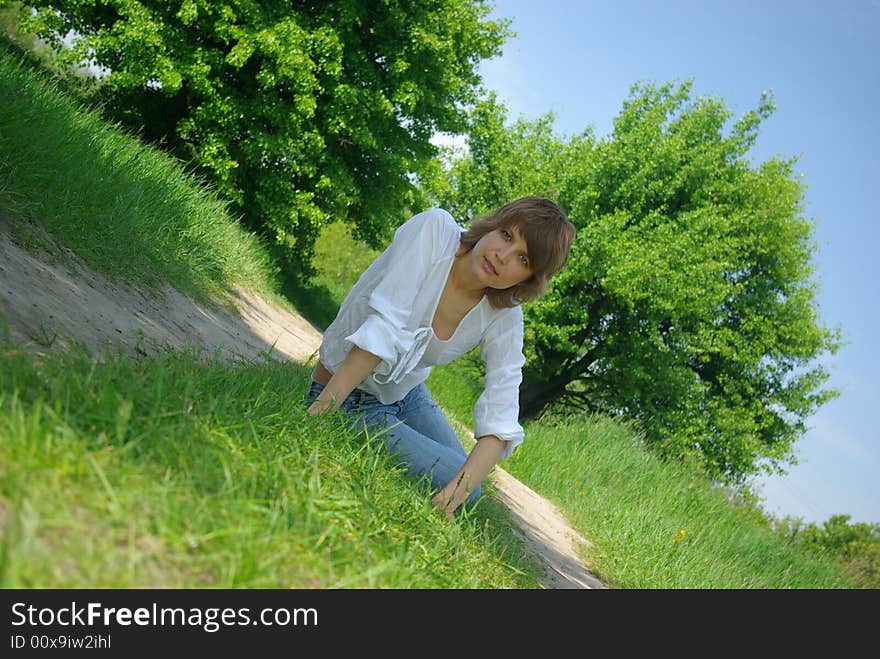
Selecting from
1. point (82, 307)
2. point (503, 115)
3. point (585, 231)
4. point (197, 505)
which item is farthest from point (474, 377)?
point (197, 505)

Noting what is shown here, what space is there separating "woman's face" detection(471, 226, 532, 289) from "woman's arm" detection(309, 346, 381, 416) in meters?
0.60

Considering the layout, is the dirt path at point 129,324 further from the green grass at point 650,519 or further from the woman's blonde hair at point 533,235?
the woman's blonde hair at point 533,235

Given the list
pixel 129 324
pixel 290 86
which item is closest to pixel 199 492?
pixel 129 324

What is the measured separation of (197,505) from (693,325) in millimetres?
16347

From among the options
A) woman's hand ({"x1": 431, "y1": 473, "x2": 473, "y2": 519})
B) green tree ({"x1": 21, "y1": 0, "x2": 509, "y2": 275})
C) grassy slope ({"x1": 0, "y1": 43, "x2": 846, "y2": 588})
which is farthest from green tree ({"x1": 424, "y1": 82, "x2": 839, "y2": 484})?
woman's hand ({"x1": 431, "y1": 473, "x2": 473, "y2": 519})

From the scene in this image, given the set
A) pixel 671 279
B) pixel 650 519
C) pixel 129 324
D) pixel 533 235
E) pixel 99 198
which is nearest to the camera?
pixel 533 235

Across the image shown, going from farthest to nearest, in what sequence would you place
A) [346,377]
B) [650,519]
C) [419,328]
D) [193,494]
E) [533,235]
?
[650,519] → [419,328] → [533,235] → [346,377] → [193,494]

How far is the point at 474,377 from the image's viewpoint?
59.2ft

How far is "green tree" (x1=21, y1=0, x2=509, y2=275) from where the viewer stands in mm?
11852

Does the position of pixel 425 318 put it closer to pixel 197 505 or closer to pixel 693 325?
pixel 197 505

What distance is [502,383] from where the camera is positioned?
3418 mm

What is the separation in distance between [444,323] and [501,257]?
416 mm

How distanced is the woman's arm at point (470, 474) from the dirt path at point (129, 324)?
883 millimetres

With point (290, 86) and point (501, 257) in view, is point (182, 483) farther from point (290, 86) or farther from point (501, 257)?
point (290, 86)
